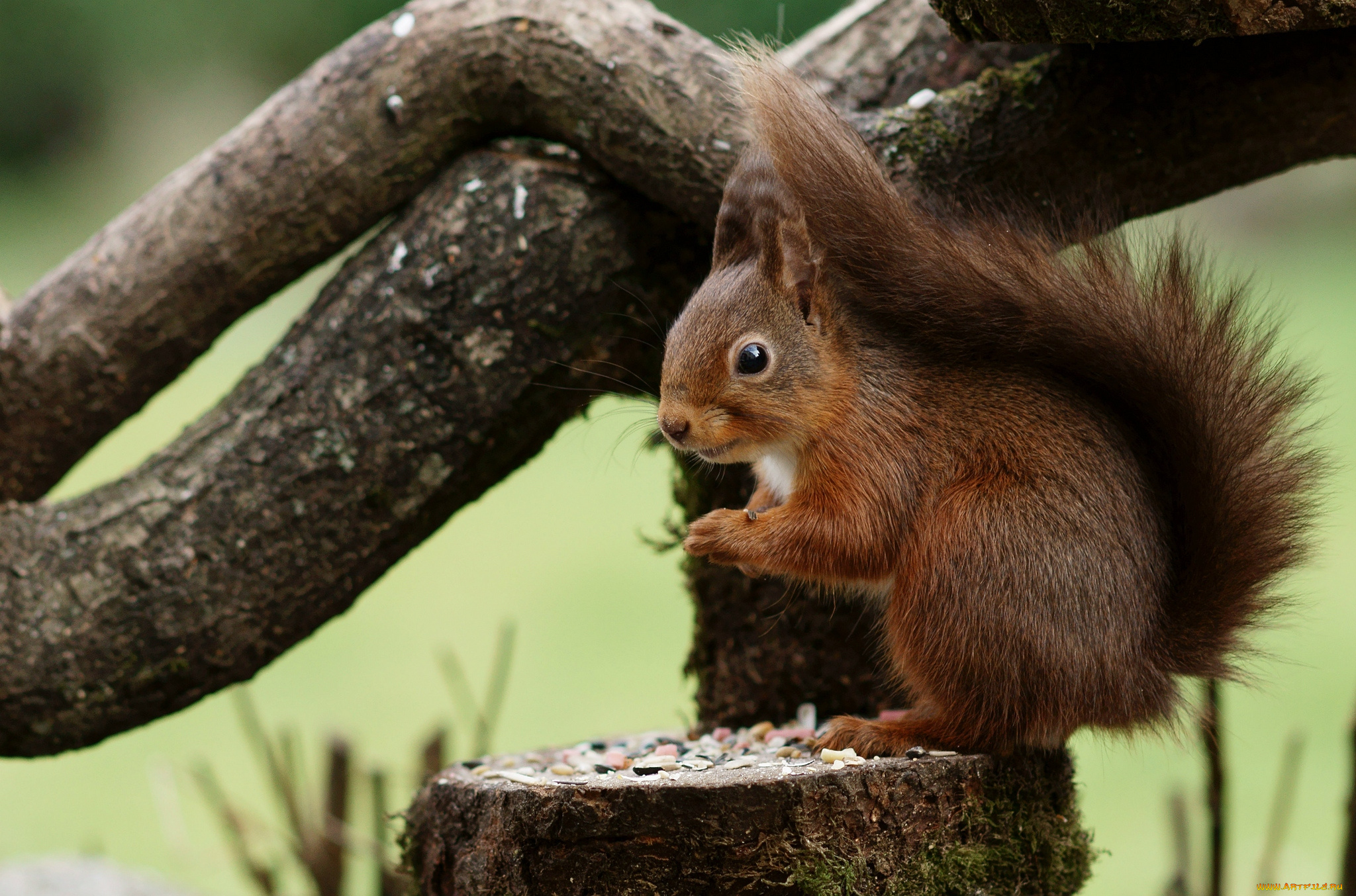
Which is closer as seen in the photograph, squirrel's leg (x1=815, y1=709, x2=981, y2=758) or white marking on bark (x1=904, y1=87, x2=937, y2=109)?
squirrel's leg (x1=815, y1=709, x2=981, y2=758)

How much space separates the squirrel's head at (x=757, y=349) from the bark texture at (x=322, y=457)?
1.10 feet

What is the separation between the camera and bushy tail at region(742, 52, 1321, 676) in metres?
1.15

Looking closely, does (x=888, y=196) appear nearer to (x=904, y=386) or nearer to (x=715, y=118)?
(x=904, y=386)

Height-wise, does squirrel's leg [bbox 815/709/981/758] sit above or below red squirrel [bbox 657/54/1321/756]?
below

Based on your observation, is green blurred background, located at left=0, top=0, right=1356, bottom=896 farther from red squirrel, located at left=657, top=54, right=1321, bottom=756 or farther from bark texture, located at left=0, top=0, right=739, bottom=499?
red squirrel, located at left=657, top=54, right=1321, bottom=756

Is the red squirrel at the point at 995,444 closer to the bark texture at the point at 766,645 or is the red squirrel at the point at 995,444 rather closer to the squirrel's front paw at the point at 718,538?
the squirrel's front paw at the point at 718,538

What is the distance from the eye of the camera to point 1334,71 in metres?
1.35

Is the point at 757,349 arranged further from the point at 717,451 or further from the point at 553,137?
the point at 553,137

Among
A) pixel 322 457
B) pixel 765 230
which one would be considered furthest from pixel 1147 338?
pixel 322 457

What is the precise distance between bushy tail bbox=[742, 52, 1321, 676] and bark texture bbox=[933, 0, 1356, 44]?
7.6 inches

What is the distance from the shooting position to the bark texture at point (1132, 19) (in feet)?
3.40

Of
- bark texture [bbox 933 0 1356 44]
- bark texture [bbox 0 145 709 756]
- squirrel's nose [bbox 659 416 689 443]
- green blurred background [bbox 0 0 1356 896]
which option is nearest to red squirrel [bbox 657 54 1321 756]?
squirrel's nose [bbox 659 416 689 443]

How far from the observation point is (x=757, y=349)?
1.16 meters

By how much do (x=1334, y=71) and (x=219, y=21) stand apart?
2.96 m
